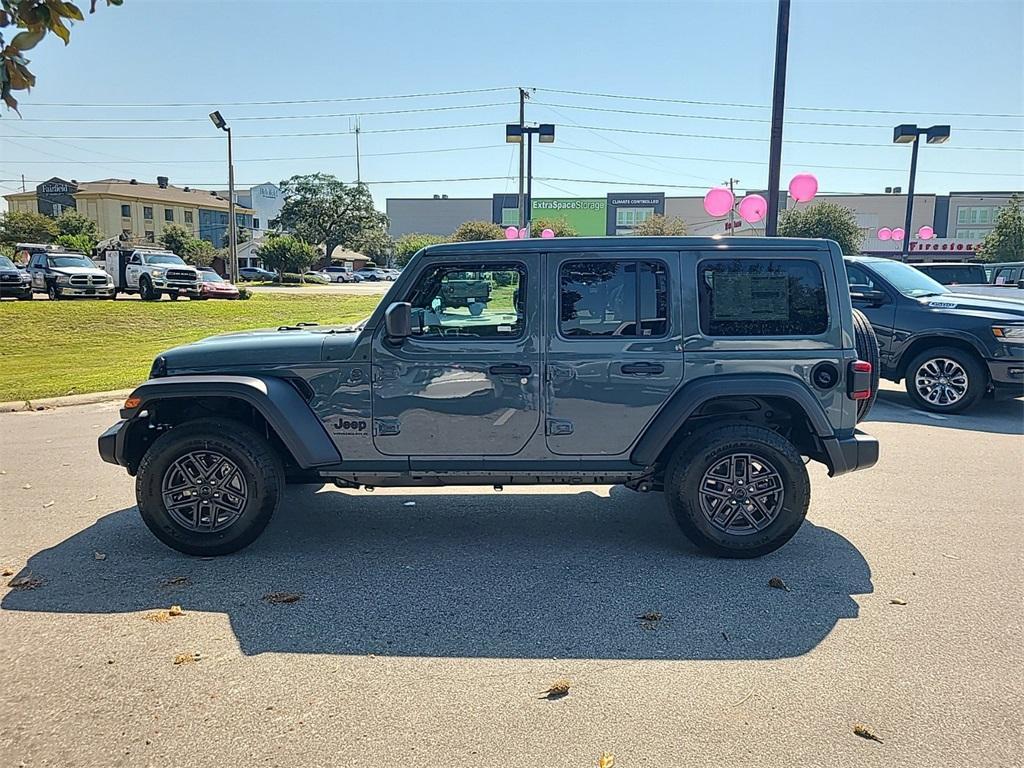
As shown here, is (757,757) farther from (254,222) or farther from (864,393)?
(254,222)

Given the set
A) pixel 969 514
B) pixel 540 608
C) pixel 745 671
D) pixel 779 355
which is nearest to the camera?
pixel 745 671

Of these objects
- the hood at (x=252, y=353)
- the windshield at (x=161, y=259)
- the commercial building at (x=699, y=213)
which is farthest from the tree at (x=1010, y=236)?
the hood at (x=252, y=353)

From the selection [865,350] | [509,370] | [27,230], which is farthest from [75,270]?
[27,230]

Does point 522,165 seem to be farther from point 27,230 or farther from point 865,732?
point 27,230

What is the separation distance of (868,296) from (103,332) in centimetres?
1590

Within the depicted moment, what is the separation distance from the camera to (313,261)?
57594mm

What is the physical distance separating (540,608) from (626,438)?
1.19 m

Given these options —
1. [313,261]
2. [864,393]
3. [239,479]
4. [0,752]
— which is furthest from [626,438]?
[313,261]

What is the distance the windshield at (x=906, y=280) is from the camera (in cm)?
929

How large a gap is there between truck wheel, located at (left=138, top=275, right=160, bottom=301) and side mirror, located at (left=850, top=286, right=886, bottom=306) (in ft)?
73.1

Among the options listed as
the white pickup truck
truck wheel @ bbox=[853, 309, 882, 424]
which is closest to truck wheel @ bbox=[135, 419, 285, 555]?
truck wheel @ bbox=[853, 309, 882, 424]

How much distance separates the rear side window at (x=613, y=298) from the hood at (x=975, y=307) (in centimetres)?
618

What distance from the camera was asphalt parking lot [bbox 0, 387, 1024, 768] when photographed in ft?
8.91

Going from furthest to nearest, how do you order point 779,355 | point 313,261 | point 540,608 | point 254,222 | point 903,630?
1. point 254,222
2. point 313,261
3. point 779,355
4. point 540,608
5. point 903,630
